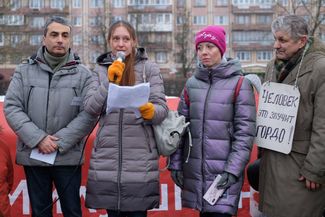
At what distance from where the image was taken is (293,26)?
3555 millimetres

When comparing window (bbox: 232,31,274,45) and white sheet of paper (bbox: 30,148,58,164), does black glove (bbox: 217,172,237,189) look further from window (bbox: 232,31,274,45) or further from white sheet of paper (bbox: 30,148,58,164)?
window (bbox: 232,31,274,45)

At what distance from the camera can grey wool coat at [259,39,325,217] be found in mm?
3398

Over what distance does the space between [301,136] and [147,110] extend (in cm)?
106

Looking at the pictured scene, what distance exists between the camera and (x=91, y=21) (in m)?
60.6

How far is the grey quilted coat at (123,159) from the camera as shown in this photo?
3.70 m

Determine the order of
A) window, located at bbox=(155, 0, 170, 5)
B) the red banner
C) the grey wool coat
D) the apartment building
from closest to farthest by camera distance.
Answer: the grey wool coat, the red banner, the apartment building, window, located at bbox=(155, 0, 170, 5)

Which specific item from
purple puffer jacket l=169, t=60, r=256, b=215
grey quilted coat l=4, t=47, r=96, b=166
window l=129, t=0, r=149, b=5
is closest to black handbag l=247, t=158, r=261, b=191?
purple puffer jacket l=169, t=60, r=256, b=215

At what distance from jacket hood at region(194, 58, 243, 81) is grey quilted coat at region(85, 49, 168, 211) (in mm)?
351

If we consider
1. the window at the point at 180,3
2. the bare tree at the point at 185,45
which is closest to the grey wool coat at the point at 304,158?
the bare tree at the point at 185,45

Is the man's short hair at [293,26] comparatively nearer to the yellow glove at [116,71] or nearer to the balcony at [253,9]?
the yellow glove at [116,71]

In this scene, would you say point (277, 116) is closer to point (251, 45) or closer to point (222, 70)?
point (222, 70)

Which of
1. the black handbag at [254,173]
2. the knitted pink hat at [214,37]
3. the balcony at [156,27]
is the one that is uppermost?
the balcony at [156,27]

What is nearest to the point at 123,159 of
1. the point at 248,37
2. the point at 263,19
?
the point at 248,37

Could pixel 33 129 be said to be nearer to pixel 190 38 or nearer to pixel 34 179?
pixel 34 179
